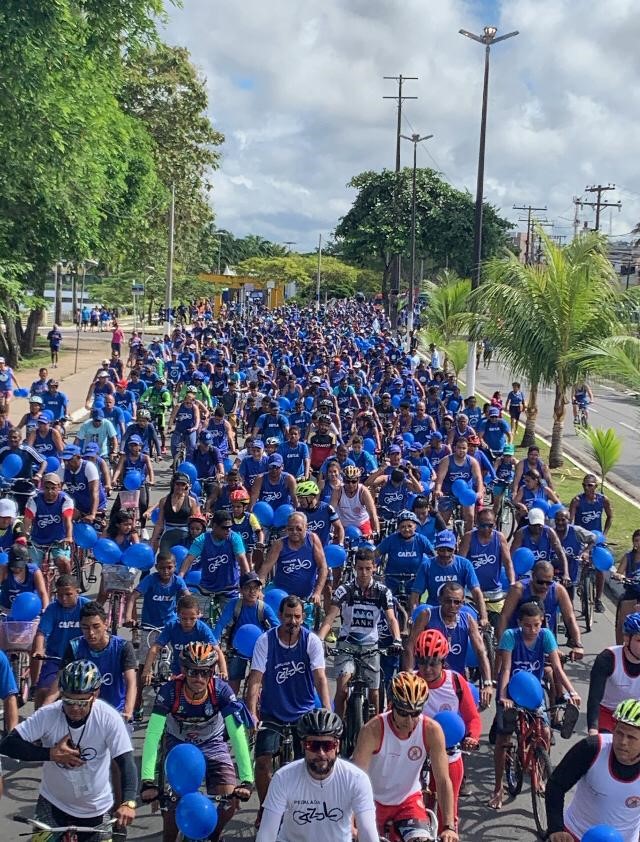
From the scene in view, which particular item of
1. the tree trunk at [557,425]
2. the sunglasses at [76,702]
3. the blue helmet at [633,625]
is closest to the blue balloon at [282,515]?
the blue helmet at [633,625]

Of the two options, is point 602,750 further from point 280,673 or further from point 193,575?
point 193,575

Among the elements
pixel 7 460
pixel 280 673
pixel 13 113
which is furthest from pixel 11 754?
pixel 13 113

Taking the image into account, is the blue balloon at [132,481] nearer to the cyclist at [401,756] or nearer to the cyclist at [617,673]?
the cyclist at [617,673]

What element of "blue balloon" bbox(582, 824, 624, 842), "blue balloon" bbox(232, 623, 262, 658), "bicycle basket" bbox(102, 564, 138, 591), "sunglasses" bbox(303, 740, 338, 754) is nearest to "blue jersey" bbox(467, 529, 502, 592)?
"blue balloon" bbox(232, 623, 262, 658)

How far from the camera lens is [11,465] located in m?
13.2

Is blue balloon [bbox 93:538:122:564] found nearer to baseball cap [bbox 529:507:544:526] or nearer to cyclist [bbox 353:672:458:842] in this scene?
baseball cap [bbox 529:507:544:526]

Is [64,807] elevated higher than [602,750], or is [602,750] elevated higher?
[602,750]

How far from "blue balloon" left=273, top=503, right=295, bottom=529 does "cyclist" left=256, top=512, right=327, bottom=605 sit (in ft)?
8.13

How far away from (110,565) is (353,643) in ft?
9.30

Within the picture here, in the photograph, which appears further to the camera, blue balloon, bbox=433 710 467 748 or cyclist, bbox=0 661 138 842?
blue balloon, bbox=433 710 467 748

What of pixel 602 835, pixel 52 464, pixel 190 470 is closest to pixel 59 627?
pixel 602 835

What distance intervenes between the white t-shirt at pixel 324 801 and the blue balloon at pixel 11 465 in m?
9.24

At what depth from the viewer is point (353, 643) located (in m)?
7.87

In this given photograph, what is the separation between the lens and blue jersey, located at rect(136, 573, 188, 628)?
333 inches
